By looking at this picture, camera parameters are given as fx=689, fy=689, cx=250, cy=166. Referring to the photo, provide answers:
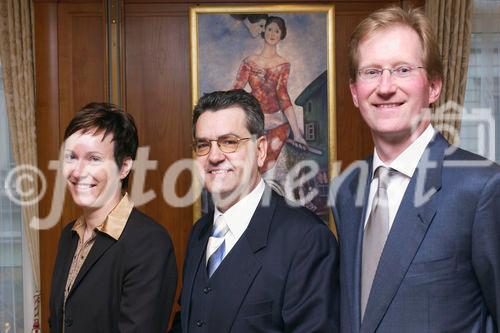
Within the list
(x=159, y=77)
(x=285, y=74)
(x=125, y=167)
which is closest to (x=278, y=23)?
(x=285, y=74)

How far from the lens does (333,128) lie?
4555 millimetres

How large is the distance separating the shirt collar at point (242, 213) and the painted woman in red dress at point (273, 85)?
2534mm

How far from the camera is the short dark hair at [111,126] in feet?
6.96

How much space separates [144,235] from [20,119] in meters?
2.84

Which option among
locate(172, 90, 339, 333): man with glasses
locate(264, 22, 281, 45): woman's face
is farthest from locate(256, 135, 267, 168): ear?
locate(264, 22, 281, 45): woman's face

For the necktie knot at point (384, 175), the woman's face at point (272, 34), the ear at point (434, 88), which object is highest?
the woman's face at point (272, 34)

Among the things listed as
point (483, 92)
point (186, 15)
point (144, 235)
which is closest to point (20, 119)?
point (186, 15)

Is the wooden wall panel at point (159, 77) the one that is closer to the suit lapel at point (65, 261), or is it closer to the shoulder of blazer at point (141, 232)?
the suit lapel at point (65, 261)

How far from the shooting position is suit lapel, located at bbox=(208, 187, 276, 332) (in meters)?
1.90

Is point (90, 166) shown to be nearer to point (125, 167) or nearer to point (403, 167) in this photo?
point (125, 167)

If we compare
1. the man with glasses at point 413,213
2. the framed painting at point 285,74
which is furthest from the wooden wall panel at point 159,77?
the man with glasses at point 413,213

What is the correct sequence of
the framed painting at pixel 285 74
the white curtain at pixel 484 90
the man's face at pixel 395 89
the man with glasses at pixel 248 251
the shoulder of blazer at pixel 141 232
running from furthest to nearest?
the white curtain at pixel 484 90
the framed painting at pixel 285 74
the shoulder of blazer at pixel 141 232
the man with glasses at pixel 248 251
the man's face at pixel 395 89

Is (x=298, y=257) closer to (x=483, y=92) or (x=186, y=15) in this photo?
(x=186, y=15)

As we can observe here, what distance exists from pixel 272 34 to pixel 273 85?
336 millimetres
